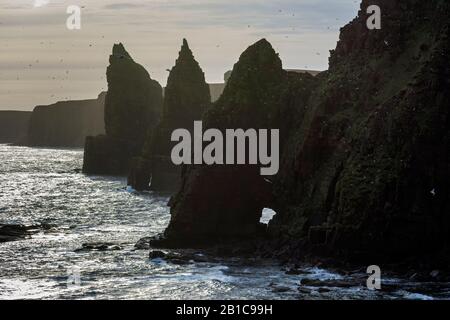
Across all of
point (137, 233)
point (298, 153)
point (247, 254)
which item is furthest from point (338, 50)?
point (137, 233)

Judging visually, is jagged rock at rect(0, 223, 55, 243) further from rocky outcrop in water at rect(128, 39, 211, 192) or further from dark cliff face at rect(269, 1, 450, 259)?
rocky outcrop in water at rect(128, 39, 211, 192)

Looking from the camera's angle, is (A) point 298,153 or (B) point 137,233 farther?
(B) point 137,233

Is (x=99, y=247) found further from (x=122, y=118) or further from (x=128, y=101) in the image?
(x=128, y=101)

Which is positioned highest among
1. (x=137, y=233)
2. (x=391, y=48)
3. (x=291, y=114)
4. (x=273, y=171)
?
(x=391, y=48)

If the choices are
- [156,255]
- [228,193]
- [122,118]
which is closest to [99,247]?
[156,255]

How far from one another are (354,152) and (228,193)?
13.5 metres

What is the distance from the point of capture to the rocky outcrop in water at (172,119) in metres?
132

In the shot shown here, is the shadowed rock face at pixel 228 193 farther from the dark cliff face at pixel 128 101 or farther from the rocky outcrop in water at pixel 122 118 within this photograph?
the dark cliff face at pixel 128 101

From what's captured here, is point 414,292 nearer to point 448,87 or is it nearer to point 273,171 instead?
point 448,87

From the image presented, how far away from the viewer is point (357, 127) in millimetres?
60906

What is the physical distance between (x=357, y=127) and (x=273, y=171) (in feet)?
35.0

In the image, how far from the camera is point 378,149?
57.6 metres

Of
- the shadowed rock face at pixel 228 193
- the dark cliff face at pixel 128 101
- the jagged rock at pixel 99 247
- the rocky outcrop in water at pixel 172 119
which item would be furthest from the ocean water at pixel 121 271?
the dark cliff face at pixel 128 101

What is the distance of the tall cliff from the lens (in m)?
54.7
